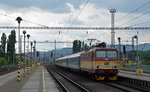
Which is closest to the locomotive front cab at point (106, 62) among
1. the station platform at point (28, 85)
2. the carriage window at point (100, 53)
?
the carriage window at point (100, 53)

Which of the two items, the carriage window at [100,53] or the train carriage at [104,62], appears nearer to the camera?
the train carriage at [104,62]

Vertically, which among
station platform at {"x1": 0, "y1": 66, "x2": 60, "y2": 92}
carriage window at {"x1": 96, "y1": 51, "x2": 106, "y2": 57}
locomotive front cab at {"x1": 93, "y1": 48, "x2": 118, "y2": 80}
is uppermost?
carriage window at {"x1": 96, "y1": 51, "x2": 106, "y2": 57}

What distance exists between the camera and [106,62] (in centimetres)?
2275

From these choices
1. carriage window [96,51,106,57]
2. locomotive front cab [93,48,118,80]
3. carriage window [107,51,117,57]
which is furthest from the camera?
carriage window [107,51,117,57]

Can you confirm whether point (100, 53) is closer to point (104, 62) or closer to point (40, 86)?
point (104, 62)

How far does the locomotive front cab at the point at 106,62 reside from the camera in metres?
22.5

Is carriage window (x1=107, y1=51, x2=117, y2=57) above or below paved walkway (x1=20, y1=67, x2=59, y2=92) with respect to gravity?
above

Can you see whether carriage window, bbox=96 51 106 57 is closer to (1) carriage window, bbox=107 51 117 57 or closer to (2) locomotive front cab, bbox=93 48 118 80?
(2) locomotive front cab, bbox=93 48 118 80

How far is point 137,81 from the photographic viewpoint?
20.9m

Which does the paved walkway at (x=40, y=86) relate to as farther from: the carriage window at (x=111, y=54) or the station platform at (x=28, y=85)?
the carriage window at (x=111, y=54)

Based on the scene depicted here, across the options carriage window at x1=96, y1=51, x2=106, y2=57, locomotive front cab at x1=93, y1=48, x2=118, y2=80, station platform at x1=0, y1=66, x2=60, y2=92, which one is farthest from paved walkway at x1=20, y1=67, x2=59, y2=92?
carriage window at x1=96, y1=51, x2=106, y2=57

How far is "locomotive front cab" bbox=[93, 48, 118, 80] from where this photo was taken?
22.5 m

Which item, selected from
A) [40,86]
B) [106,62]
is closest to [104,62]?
[106,62]

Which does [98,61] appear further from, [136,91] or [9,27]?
[9,27]
